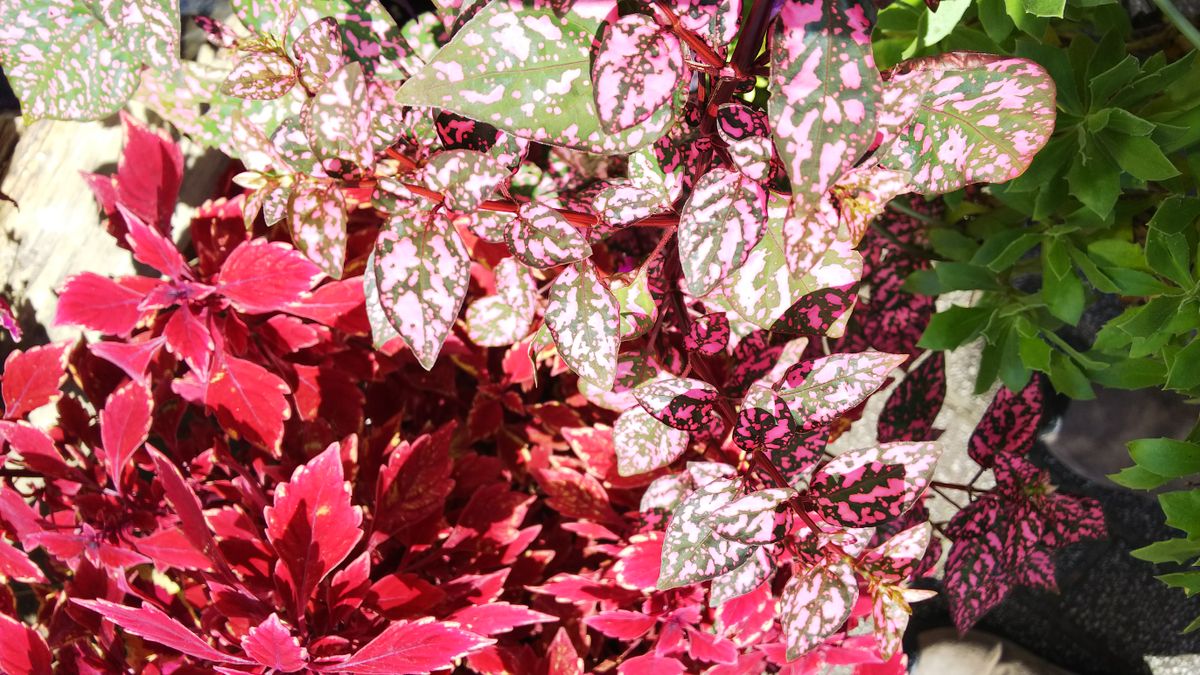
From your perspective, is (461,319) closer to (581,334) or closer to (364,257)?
(364,257)

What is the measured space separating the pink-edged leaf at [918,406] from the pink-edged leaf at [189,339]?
88cm

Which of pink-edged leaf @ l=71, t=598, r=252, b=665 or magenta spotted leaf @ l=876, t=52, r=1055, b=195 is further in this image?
pink-edged leaf @ l=71, t=598, r=252, b=665

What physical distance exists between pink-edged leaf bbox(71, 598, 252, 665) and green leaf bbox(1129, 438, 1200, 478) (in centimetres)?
96

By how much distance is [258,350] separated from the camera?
3.49 ft

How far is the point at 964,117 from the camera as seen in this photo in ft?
1.99

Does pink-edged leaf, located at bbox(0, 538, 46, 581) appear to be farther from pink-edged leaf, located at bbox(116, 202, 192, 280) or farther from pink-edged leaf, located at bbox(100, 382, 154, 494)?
pink-edged leaf, located at bbox(116, 202, 192, 280)

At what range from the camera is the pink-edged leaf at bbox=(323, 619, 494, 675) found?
79cm

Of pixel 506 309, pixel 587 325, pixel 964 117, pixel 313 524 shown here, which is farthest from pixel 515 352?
pixel 964 117

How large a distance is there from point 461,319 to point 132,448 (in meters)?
0.43

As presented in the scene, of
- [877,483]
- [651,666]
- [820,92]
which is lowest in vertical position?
[651,666]

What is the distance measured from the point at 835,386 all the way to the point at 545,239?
286mm

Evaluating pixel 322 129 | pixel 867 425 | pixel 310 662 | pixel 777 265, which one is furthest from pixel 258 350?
pixel 867 425

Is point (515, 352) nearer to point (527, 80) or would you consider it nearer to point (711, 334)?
point (711, 334)

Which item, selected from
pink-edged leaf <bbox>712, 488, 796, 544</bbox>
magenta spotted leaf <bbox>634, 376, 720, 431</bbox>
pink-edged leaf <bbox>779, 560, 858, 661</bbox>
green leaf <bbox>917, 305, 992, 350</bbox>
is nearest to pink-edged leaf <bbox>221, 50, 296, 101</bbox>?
magenta spotted leaf <bbox>634, 376, 720, 431</bbox>
